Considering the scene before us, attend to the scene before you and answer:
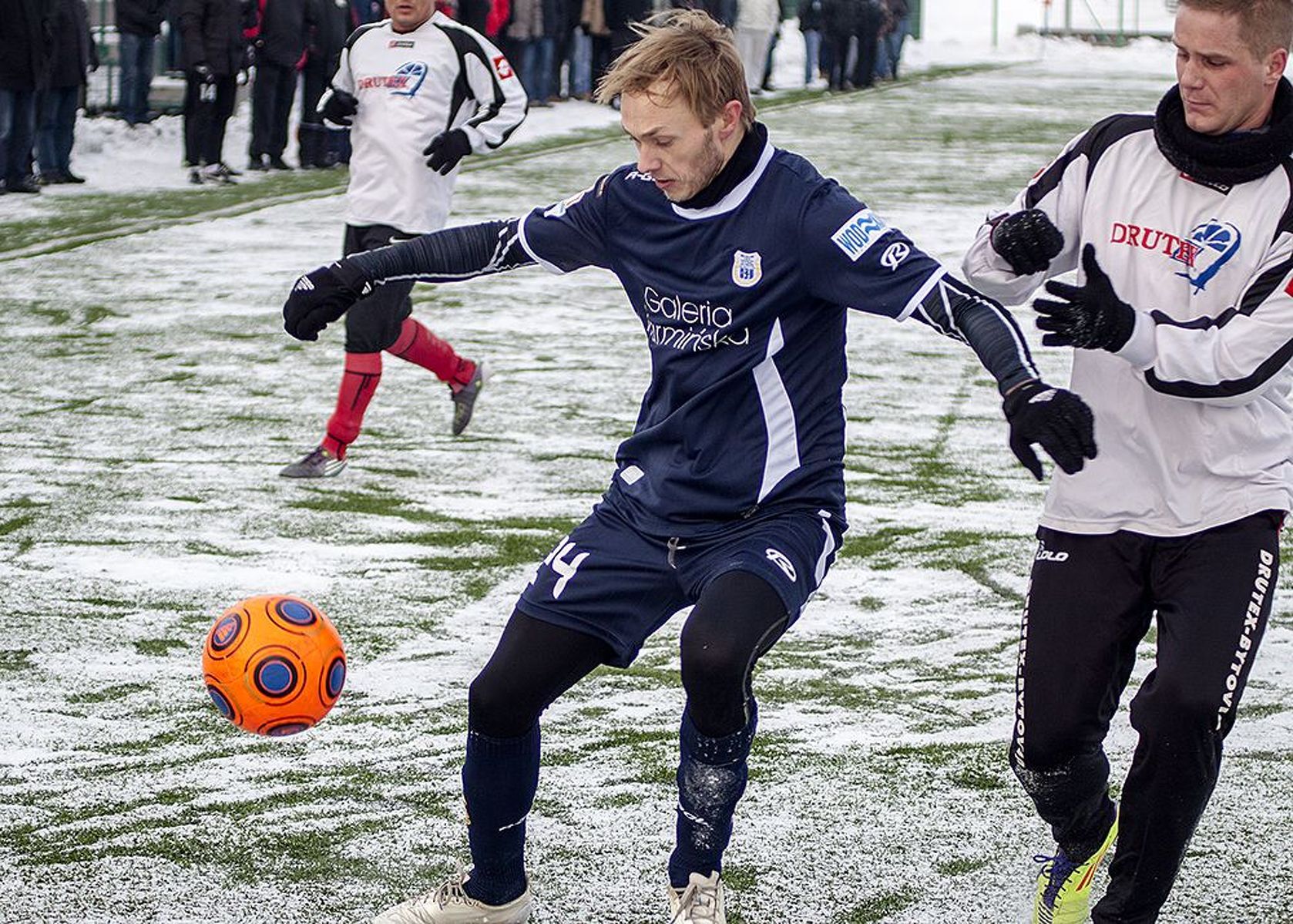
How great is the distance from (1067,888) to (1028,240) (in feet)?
4.15

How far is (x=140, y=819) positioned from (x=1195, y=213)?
262cm

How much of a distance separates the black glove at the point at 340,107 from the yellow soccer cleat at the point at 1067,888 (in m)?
5.36

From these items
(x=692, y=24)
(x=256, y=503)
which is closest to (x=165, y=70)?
(x=256, y=503)

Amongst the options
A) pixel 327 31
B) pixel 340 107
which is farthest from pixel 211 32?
pixel 340 107

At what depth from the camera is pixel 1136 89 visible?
3394 cm

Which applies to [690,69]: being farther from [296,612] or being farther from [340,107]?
[340,107]

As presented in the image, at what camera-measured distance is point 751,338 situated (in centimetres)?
397

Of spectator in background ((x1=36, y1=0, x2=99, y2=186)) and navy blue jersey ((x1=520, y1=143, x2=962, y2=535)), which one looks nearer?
navy blue jersey ((x1=520, y1=143, x2=962, y2=535))

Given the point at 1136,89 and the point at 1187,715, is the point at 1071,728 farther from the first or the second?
the point at 1136,89

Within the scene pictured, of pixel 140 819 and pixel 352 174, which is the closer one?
pixel 140 819

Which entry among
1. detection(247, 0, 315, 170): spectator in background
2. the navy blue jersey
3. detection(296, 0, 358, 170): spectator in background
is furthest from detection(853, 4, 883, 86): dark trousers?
the navy blue jersey

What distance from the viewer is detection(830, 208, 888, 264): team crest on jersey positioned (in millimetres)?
3840

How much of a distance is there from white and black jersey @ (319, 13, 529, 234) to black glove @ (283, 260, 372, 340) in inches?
161

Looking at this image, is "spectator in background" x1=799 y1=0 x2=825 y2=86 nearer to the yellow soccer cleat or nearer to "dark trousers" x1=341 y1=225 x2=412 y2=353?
"dark trousers" x1=341 y1=225 x2=412 y2=353
